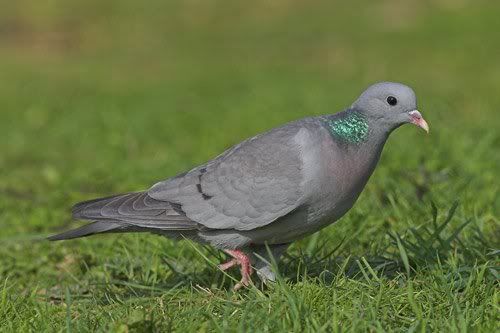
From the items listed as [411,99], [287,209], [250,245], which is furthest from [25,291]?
[411,99]

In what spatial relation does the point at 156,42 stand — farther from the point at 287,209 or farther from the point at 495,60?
the point at 287,209

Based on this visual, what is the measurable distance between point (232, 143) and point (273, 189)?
4621 mm

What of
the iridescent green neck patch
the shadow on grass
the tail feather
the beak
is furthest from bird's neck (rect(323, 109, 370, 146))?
the tail feather

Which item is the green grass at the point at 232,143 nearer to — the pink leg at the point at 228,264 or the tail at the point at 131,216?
the pink leg at the point at 228,264

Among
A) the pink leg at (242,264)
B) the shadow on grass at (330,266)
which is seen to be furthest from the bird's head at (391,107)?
the pink leg at (242,264)

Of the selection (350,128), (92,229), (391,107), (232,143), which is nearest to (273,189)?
(350,128)

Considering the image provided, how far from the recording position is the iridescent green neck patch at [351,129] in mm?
4121

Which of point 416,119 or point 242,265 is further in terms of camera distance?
point 242,265

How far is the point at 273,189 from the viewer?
414cm

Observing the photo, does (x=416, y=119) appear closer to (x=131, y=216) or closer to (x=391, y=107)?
(x=391, y=107)

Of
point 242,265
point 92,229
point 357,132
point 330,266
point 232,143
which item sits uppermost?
point 357,132

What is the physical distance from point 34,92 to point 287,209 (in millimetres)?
7989

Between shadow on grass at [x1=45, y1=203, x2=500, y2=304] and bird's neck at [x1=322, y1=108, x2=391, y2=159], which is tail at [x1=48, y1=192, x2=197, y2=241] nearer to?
shadow on grass at [x1=45, y1=203, x2=500, y2=304]

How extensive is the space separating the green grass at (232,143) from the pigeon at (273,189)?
0.75 feet
